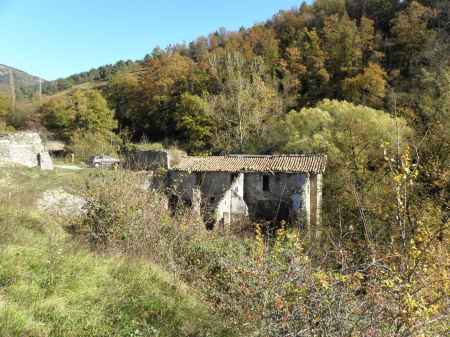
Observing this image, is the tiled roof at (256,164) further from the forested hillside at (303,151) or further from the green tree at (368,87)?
the green tree at (368,87)

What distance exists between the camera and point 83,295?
4.57 m

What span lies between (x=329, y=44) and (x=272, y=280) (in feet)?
123

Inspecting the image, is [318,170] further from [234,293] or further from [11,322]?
[11,322]

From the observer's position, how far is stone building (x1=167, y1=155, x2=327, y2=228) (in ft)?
56.4

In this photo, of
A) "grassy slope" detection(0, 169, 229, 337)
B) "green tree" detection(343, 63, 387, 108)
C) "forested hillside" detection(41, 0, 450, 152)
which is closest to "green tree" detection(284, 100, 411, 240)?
"forested hillside" detection(41, 0, 450, 152)

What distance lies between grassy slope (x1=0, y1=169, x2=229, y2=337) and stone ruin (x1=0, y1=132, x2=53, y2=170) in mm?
11660

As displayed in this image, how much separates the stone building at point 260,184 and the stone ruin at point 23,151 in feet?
22.2

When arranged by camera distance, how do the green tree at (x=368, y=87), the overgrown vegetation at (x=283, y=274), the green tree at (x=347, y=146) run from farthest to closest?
the green tree at (x=368, y=87) < the green tree at (x=347, y=146) < the overgrown vegetation at (x=283, y=274)

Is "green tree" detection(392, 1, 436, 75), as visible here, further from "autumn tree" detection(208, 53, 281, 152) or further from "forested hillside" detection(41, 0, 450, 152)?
"autumn tree" detection(208, 53, 281, 152)

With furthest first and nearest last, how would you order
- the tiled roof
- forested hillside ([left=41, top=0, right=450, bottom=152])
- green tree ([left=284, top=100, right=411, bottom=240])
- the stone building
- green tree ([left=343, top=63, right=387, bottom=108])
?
1. forested hillside ([left=41, top=0, right=450, bottom=152])
2. green tree ([left=343, top=63, right=387, bottom=108])
3. the tiled roof
4. the stone building
5. green tree ([left=284, top=100, right=411, bottom=240])

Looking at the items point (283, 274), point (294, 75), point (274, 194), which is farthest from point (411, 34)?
point (283, 274)

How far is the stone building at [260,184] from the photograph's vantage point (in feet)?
56.4

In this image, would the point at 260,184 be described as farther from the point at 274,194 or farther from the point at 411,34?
the point at 411,34

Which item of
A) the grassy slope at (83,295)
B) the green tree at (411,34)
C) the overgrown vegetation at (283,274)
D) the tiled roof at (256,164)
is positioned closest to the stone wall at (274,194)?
the tiled roof at (256,164)
